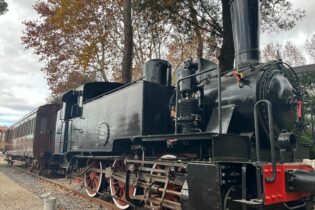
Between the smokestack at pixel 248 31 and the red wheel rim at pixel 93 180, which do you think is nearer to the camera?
the smokestack at pixel 248 31

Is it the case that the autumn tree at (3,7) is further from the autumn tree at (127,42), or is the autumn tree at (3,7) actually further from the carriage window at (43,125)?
the autumn tree at (127,42)

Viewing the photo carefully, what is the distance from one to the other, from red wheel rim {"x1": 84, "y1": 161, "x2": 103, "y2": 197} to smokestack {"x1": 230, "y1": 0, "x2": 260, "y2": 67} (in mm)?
4503

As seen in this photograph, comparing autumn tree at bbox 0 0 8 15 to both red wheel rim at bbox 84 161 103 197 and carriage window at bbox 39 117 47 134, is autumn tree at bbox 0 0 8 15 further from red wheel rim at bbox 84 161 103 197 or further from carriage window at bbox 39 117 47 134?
red wheel rim at bbox 84 161 103 197

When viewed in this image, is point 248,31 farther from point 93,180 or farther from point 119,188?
point 93,180

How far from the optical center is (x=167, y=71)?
661cm

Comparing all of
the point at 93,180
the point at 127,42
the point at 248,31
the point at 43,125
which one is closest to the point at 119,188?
the point at 93,180

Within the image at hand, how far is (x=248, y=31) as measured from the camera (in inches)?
203

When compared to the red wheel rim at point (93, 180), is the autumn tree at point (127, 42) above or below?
above

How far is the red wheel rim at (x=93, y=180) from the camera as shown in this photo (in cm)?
781

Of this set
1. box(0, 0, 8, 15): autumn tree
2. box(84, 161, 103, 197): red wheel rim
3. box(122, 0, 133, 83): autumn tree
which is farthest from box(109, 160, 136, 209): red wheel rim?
box(0, 0, 8, 15): autumn tree

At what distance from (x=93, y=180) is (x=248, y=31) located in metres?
5.62

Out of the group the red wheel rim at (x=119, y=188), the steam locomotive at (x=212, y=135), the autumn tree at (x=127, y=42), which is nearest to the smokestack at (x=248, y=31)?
the steam locomotive at (x=212, y=135)

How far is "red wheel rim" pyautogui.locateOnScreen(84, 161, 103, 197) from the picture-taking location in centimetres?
781

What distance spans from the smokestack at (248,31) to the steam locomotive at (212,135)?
2 cm
